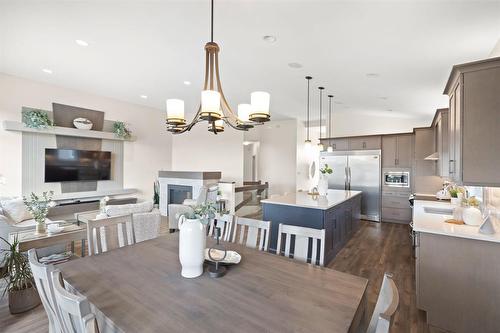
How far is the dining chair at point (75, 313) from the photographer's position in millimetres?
823

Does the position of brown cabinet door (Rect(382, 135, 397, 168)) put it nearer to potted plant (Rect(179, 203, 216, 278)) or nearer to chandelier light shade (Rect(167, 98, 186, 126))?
chandelier light shade (Rect(167, 98, 186, 126))

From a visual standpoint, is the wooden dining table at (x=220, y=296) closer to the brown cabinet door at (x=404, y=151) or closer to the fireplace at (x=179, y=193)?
the fireplace at (x=179, y=193)

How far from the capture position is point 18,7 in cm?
281

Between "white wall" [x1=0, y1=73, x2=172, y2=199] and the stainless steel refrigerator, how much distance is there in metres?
5.36

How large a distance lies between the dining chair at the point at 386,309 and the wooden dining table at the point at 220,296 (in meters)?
0.13

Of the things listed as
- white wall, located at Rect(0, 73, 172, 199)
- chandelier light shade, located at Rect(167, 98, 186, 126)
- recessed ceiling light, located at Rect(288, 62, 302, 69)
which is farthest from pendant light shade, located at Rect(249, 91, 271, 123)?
white wall, located at Rect(0, 73, 172, 199)

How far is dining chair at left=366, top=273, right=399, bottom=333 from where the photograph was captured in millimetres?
772

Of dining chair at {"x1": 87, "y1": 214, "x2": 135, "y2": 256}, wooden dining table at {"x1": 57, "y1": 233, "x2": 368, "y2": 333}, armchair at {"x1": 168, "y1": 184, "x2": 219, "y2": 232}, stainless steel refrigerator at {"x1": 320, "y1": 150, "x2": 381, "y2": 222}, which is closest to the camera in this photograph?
wooden dining table at {"x1": 57, "y1": 233, "x2": 368, "y2": 333}

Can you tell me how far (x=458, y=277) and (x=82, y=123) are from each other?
7.22 metres

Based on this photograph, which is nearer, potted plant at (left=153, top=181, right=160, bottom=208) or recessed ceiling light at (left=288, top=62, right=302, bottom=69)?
recessed ceiling light at (left=288, top=62, right=302, bottom=69)

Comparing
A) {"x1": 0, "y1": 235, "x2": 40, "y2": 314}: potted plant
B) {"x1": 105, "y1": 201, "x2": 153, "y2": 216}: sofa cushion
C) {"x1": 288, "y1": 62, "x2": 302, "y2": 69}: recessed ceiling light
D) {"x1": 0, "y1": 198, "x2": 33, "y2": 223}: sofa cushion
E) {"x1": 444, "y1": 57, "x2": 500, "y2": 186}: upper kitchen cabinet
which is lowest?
{"x1": 0, "y1": 235, "x2": 40, "y2": 314}: potted plant

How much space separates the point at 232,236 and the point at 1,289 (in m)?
2.81

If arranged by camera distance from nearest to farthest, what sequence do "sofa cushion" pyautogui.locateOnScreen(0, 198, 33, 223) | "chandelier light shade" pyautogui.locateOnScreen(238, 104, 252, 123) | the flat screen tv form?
"chandelier light shade" pyautogui.locateOnScreen(238, 104, 252, 123) < "sofa cushion" pyautogui.locateOnScreen(0, 198, 33, 223) < the flat screen tv

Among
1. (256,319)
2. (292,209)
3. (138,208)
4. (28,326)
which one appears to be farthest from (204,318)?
(138,208)
